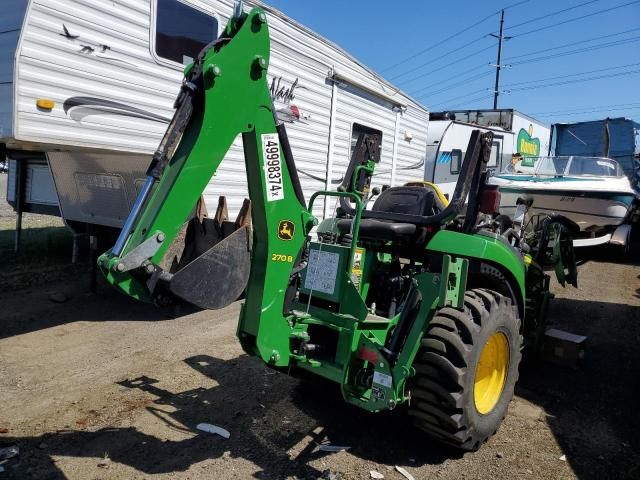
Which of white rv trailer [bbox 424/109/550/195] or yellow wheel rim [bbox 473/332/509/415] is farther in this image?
white rv trailer [bbox 424/109/550/195]

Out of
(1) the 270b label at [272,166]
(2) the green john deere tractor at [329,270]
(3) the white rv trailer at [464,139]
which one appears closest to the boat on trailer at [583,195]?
(3) the white rv trailer at [464,139]

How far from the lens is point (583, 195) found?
9.62m

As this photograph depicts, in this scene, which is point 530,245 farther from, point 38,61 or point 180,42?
point 38,61

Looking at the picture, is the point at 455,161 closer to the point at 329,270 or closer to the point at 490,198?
the point at 490,198

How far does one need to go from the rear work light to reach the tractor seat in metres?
0.47

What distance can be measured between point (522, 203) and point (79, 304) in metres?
5.73

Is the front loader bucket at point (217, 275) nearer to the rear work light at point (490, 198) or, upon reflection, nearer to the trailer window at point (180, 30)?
the rear work light at point (490, 198)

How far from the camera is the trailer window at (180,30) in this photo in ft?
17.1

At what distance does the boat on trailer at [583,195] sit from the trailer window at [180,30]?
6.49 metres

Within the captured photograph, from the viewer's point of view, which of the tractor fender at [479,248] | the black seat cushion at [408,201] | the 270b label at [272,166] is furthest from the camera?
the black seat cushion at [408,201]

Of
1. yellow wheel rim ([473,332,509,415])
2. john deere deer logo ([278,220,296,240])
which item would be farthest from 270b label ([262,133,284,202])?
yellow wheel rim ([473,332,509,415])

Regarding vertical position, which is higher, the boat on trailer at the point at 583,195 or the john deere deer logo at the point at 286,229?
the boat on trailer at the point at 583,195

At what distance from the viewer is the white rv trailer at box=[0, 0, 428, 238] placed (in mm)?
4191

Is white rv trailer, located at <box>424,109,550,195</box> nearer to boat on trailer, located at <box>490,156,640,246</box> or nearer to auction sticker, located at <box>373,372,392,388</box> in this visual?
boat on trailer, located at <box>490,156,640,246</box>
